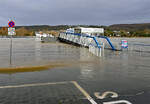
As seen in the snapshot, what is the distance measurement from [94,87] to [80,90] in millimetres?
657

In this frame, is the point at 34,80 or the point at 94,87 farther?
the point at 34,80

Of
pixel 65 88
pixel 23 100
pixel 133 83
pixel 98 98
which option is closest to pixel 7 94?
pixel 23 100

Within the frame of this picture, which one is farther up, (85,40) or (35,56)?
(85,40)

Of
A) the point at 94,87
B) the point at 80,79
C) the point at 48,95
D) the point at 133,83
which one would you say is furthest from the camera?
the point at 80,79

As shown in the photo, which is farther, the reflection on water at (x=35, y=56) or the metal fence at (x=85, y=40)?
the metal fence at (x=85, y=40)

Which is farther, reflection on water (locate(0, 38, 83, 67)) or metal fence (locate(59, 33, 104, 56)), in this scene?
metal fence (locate(59, 33, 104, 56))

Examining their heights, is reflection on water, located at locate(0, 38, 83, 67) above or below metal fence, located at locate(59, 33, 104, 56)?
below

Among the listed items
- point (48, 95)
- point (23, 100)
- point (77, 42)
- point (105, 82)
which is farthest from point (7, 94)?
point (77, 42)

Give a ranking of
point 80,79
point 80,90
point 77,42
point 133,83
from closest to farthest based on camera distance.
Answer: point 80,90, point 133,83, point 80,79, point 77,42

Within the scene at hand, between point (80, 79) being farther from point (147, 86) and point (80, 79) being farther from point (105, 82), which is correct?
point (147, 86)

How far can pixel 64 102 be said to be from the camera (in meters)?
4.31

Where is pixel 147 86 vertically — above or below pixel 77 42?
below

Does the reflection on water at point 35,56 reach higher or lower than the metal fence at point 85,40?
→ lower

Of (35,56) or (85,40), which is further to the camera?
(85,40)
